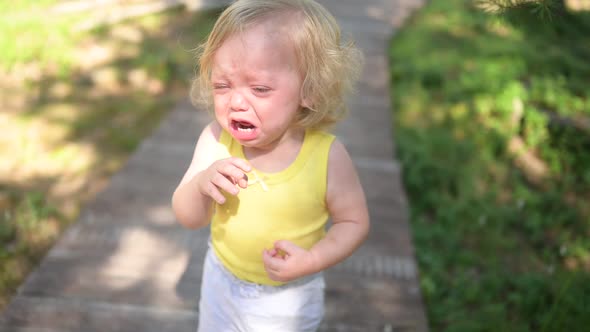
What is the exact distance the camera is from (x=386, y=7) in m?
6.47

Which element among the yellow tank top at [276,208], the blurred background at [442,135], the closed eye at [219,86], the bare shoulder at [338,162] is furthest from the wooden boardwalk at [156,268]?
the closed eye at [219,86]

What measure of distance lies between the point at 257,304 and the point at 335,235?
1.08ft

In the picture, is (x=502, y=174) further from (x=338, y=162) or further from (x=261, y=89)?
(x=261, y=89)

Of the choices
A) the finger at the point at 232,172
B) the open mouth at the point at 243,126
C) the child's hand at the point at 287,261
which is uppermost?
the open mouth at the point at 243,126

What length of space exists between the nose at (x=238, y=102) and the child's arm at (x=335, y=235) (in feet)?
1.02

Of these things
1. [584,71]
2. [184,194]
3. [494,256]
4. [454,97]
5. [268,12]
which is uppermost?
[268,12]

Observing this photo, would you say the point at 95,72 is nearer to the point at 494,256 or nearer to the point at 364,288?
the point at 364,288

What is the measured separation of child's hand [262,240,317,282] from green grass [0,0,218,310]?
3.54 ft

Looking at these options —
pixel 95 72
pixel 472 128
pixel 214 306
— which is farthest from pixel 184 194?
pixel 95 72

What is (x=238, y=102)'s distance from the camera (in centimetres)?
141

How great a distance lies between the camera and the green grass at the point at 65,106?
281 centimetres

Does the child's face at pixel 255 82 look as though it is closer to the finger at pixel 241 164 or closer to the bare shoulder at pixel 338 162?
the finger at pixel 241 164

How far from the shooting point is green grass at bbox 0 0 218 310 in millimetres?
2807

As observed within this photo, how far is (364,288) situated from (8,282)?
1.55 metres
